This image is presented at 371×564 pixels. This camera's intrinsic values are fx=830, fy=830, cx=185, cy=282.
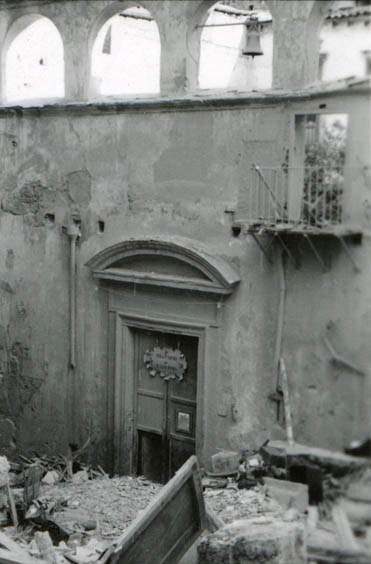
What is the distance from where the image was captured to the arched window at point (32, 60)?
8227 mm

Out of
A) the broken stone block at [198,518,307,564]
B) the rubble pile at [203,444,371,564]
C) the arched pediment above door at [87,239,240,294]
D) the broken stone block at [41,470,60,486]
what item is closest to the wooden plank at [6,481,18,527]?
the broken stone block at [41,470,60,486]

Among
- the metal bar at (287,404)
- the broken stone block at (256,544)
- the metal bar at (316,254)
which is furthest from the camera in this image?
Result: the broken stone block at (256,544)

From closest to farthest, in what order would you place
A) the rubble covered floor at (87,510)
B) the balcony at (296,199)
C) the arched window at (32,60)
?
the balcony at (296,199), the rubble covered floor at (87,510), the arched window at (32,60)

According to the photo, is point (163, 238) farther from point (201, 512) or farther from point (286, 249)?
point (286, 249)

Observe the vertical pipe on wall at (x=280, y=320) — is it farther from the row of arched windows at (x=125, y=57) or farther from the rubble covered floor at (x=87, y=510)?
the row of arched windows at (x=125, y=57)

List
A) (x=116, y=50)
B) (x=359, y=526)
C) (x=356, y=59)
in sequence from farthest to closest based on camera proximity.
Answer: (x=116, y=50) → (x=356, y=59) → (x=359, y=526)

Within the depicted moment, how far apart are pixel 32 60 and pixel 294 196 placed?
5718mm

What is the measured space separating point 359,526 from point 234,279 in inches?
121

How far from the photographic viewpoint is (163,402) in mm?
7480

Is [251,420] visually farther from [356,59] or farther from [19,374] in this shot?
[19,374]

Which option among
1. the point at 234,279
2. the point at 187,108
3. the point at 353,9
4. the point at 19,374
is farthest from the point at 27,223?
the point at 353,9

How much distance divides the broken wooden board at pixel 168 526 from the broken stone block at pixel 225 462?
16.4 inches

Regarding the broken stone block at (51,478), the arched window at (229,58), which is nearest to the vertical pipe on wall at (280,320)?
the broken stone block at (51,478)

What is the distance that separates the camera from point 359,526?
9.96 feet
